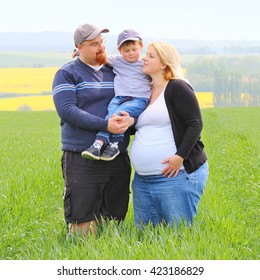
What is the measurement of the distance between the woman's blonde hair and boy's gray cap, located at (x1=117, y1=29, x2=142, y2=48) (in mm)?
147

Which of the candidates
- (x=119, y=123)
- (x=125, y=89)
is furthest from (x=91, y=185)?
(x=125, y=89)

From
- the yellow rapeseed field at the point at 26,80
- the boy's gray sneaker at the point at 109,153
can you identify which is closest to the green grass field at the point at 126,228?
the boy's gray sneaker at the point at 109,153

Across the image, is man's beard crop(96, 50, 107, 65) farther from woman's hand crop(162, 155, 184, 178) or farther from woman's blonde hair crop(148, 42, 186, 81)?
woman's hand crop(162, 155, 184, 178)

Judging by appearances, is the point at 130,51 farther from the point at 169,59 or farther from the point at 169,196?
the point at 169,196

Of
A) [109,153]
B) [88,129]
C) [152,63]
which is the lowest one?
[109,153]

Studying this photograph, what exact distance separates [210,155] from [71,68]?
27.2ft

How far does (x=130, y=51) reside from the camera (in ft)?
17.2

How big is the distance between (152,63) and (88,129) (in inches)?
30.4

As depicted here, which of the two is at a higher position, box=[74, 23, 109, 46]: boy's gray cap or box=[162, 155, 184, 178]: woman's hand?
box=[74, 23, 109, 46]: boy's gray cap

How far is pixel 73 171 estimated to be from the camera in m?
5.39

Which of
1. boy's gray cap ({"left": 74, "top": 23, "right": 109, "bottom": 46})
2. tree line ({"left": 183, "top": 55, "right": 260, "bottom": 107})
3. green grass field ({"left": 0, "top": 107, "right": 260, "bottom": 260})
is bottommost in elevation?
tree line ({"left": 183, "top": 55, "right": 260, "bottom": 107})

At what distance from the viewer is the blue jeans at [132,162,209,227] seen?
5.31 metres

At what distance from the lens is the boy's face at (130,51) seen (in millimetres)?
5239

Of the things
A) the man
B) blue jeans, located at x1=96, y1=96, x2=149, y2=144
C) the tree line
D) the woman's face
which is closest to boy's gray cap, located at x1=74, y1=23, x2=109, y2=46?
the man
